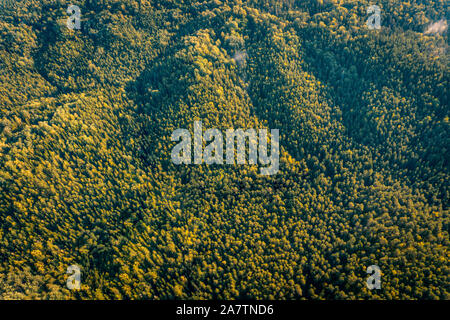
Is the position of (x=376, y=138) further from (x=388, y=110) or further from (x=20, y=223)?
(x=20, y=223)

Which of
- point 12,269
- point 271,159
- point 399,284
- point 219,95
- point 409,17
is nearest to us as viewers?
point 399,284

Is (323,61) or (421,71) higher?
(323,61)

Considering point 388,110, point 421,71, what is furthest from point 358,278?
point 421,71

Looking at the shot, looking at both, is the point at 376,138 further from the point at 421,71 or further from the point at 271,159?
the point at 271,159

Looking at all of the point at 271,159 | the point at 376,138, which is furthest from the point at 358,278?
the point at 376,138

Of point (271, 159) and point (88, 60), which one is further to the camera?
point (88, 60)
